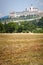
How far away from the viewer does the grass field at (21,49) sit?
2.09 metres

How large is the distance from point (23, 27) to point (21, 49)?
35 centimetres

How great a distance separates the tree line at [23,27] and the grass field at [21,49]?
0.07 meters

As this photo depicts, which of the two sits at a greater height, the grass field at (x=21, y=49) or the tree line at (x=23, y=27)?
the tree line at (x=23, y=27)

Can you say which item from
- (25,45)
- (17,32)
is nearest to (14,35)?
(17,32)

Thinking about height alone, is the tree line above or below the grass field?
above

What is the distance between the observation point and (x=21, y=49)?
7.09 feet

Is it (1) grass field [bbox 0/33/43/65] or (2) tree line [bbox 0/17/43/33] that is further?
(2) tree line [bbox 0/17/43/33]

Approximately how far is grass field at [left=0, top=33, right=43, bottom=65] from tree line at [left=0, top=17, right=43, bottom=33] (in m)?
0.07

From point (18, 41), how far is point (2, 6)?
1.94 feet

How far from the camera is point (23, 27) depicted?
7.41 ft

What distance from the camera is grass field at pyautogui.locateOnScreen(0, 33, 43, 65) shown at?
2.09 m

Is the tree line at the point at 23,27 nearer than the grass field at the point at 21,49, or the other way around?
the grass field at the point at 21,49

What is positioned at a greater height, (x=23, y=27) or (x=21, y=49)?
(x=23, y=27)

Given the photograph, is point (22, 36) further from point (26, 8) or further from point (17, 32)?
point (26, 8)
